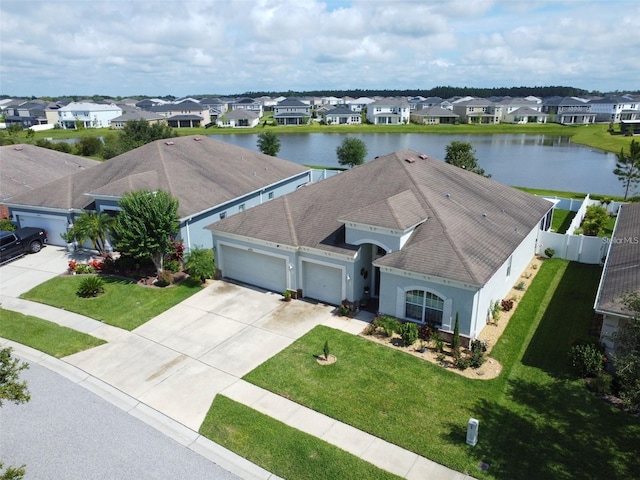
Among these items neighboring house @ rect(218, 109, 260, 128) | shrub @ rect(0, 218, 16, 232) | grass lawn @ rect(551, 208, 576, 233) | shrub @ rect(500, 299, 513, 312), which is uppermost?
neighboring house @ rect(218, 109, 260, 128)

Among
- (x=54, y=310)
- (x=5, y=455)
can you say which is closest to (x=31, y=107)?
(x=54, y=310)

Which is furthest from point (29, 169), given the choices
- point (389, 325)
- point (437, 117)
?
point (437, 117)

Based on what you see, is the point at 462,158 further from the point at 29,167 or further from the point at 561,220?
the point at 29,167

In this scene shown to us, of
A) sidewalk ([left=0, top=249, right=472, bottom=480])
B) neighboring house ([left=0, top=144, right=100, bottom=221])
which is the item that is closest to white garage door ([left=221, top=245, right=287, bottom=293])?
sidewalk ([left=0, top=249, right=472, bottom=480])

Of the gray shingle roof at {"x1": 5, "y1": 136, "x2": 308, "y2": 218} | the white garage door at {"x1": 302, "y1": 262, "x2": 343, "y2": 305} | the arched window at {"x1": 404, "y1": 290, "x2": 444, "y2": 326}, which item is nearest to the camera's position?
the arched window at {"x1": 404, "y1": 290, "x2": 444, "y2": 326}

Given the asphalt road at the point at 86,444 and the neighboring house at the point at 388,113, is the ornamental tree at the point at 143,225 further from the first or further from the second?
the neighboring house at the point at 388,113

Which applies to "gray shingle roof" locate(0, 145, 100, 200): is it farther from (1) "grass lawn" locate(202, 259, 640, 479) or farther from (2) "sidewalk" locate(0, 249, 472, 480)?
(1) "grass lawn" locate(202, 259, 640, 479)

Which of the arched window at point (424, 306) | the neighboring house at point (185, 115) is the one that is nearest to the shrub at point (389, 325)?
the arched window at point (424, 306)
